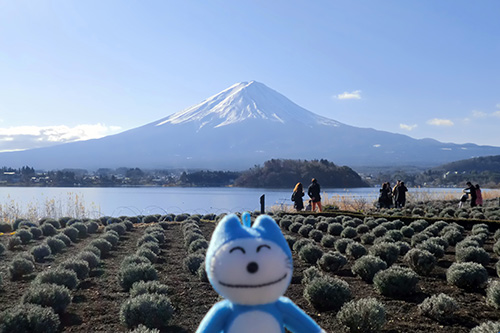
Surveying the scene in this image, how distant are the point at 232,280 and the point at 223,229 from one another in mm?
297

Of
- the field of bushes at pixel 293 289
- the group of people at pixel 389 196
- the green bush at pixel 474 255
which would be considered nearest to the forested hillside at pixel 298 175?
the group of people at pixel 389 196

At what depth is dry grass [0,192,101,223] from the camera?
690 inches

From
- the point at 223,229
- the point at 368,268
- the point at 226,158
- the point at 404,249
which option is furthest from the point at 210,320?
the point at 226,158

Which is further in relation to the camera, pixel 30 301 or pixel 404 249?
pixel 404 249

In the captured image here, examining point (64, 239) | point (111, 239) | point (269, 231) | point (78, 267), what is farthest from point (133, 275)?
point (64, 239)

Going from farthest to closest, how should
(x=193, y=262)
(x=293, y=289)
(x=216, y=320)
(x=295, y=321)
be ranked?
(x=193, y=262) < (x=293, y=289) < (x=295, y=321) < (x=216, y=320)

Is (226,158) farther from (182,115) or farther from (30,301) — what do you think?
(30,301)

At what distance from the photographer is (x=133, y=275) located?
6289mm

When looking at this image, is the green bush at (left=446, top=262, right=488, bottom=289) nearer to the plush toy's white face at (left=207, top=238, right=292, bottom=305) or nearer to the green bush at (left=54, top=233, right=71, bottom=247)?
the plush toy's white face at (left=207, top=238, right=292, bottom=305)

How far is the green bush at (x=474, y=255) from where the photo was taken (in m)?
7.12

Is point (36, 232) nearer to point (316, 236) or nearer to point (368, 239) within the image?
point (316, 236)

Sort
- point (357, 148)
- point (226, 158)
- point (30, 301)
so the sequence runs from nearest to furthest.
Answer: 1. point (30, 301)
2. point (226, 158)
3. point (357, 148)

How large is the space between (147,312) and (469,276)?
4.25 m

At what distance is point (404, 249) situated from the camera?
870 cm
